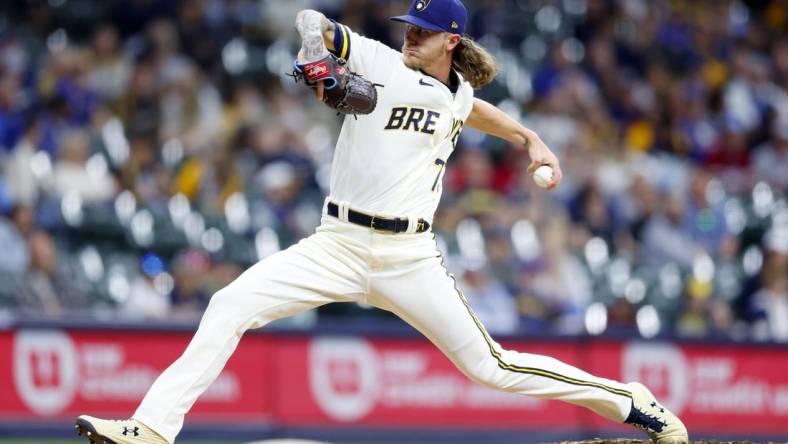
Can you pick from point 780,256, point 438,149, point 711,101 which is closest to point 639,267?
point 780,256

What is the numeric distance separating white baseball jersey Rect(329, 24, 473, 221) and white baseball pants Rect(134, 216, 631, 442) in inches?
5.8

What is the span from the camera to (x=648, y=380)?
10836 mm

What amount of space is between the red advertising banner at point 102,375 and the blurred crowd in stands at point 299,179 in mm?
303

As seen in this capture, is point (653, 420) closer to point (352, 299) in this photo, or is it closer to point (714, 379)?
point (352, 299)

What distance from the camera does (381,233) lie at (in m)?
5.47

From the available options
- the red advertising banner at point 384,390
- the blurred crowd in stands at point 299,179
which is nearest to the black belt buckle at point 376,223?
the red advertising banner at point 384,390

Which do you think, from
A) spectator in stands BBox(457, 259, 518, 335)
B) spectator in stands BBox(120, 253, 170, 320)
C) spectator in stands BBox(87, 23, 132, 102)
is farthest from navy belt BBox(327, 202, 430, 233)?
spectator in stands BBox(87, 23, 132, 102)

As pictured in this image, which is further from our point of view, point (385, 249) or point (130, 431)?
point (385, 249)

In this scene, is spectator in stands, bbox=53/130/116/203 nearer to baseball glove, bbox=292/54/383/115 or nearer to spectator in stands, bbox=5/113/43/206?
spectator in stands, bbox=5/113/43/206

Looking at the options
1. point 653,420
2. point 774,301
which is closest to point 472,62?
point 653,420

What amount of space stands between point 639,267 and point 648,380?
184 centimetres

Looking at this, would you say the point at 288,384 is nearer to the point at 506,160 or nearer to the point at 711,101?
the point at 506,160

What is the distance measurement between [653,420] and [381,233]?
5.46 ft

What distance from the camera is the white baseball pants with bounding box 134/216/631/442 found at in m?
5.20
